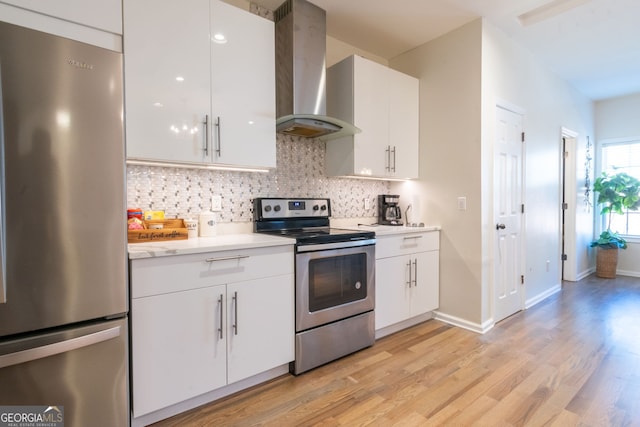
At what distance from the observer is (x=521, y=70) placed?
3291 millimetres

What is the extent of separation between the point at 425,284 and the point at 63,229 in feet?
8.86

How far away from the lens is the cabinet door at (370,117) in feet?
9.04

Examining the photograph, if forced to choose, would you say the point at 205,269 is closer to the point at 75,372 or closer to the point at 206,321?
the point at 206,321

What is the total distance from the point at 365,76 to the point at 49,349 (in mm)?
2755

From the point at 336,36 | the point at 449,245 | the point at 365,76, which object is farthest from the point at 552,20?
the point at 449,245

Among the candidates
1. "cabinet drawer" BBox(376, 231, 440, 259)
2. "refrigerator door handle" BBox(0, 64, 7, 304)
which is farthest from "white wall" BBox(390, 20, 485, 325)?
"refrigerator door handle" BBox(0, 64, 7, 304)

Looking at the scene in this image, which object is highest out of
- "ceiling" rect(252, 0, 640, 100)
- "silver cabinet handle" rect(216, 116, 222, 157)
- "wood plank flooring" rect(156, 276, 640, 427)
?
"ceiling" rect(252, 0, 640, 100)

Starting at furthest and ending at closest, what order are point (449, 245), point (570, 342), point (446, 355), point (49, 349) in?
point (449, 245)
point (570, 342)
point (446, 355)
point (49, 349)

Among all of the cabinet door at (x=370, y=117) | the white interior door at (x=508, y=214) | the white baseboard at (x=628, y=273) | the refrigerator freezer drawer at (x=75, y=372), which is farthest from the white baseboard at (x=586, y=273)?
the refrigerator freezer drawer at (x=75, y=372)

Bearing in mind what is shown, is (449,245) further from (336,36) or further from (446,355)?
(336,36)

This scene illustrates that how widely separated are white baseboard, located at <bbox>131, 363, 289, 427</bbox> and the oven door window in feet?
1.57

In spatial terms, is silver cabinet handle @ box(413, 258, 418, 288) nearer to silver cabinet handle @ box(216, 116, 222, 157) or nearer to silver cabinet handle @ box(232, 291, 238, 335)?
silver cabinet handle @ box(232, 291, 238, 335)

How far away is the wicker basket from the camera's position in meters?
4.72

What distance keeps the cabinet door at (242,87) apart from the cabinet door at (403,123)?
50.7 inches
